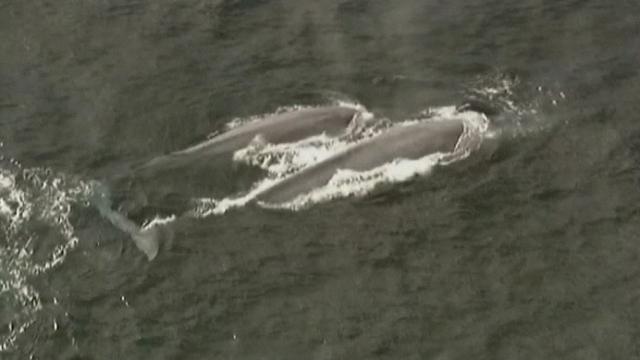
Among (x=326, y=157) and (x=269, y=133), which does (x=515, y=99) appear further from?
(x=269, y=133)

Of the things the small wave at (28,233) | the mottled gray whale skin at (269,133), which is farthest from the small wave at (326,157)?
the small wave at (28,233)

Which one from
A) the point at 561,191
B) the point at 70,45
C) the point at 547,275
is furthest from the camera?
the point at 70,45

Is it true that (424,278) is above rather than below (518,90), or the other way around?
below

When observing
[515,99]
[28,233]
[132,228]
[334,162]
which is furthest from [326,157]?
[28,233]

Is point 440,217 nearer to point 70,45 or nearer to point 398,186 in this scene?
point 398,186

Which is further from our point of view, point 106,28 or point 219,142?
point 106,28

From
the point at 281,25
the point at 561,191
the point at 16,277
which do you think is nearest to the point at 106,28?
the point at 281,25
